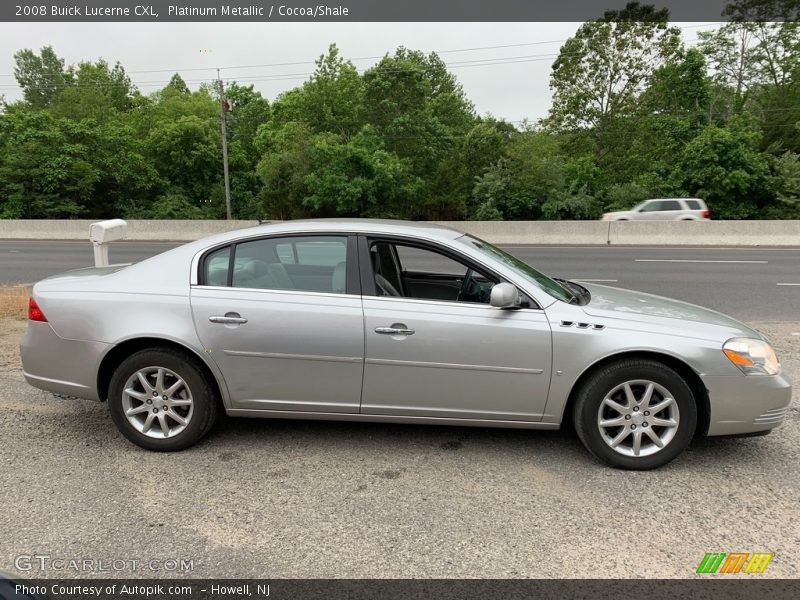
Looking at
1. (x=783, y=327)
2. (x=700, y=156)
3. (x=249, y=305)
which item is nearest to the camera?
(x=249, y=305)

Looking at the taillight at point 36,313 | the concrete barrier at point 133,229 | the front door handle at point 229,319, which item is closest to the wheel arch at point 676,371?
the front door handle at point 229,319

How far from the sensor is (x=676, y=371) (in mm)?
3533

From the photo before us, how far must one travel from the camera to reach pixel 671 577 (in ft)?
8.49

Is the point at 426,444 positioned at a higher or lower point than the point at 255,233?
lower

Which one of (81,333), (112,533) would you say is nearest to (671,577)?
(112,533)

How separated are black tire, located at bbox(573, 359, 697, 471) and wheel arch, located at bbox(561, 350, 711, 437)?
26mm

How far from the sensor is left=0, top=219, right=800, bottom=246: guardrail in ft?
64.1

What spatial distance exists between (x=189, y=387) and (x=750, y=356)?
343 cm

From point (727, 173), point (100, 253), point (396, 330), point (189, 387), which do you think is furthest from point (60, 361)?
point (727, 173)

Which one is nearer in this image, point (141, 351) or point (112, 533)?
point (112, 533)

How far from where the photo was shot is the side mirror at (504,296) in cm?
348

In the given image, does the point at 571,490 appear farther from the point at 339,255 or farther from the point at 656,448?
the point at 339,255

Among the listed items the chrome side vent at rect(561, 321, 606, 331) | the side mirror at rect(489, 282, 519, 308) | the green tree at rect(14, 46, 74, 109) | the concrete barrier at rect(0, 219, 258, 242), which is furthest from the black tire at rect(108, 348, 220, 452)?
the green tree at rect(14, 46, 74, 109)

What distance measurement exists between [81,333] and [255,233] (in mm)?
1276
